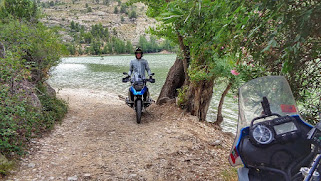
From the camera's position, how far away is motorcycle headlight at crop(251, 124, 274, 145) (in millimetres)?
1828

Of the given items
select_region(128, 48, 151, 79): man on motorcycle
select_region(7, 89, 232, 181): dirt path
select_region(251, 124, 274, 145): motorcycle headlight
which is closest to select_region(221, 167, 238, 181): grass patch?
select_region(7, 89, 232, 181): dirt path

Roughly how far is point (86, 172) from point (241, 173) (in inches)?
102

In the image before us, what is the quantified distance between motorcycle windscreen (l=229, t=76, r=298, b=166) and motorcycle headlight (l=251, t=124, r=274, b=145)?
0.20 meters

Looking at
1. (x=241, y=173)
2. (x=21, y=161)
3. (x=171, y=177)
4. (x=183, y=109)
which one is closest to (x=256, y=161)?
(x=241, y=173)

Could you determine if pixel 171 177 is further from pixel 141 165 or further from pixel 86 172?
pixel 86 172

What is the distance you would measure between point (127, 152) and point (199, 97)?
11.4 ft

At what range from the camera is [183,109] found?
7688 millimetres

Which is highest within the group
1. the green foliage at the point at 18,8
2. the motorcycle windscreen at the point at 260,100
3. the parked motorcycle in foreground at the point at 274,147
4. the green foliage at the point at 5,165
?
the green foliage at the point at 18,8

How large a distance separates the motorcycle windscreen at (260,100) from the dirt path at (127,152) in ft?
6.13

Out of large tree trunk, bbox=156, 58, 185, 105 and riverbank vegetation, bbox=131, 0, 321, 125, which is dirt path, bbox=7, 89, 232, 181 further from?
large tree trunk, bbox=156, 58, 185, 105

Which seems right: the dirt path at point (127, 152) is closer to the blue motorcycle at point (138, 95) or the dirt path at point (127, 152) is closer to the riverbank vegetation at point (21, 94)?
the riverbank vegetation at point (21, 94)

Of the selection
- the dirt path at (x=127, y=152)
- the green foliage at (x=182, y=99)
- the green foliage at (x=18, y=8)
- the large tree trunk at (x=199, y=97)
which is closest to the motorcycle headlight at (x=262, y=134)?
the dirt path at (x=127, y=152)

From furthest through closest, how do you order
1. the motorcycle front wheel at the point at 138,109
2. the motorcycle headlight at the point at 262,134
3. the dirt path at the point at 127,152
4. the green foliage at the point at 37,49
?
the green foliage at the point at 37,49 < the motorcycle front wheel at the point at 138,109 < the dirt path at the point at 127,152 < the motorcycle headlight at the point at 262,134

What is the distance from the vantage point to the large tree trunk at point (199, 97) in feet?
23.5
